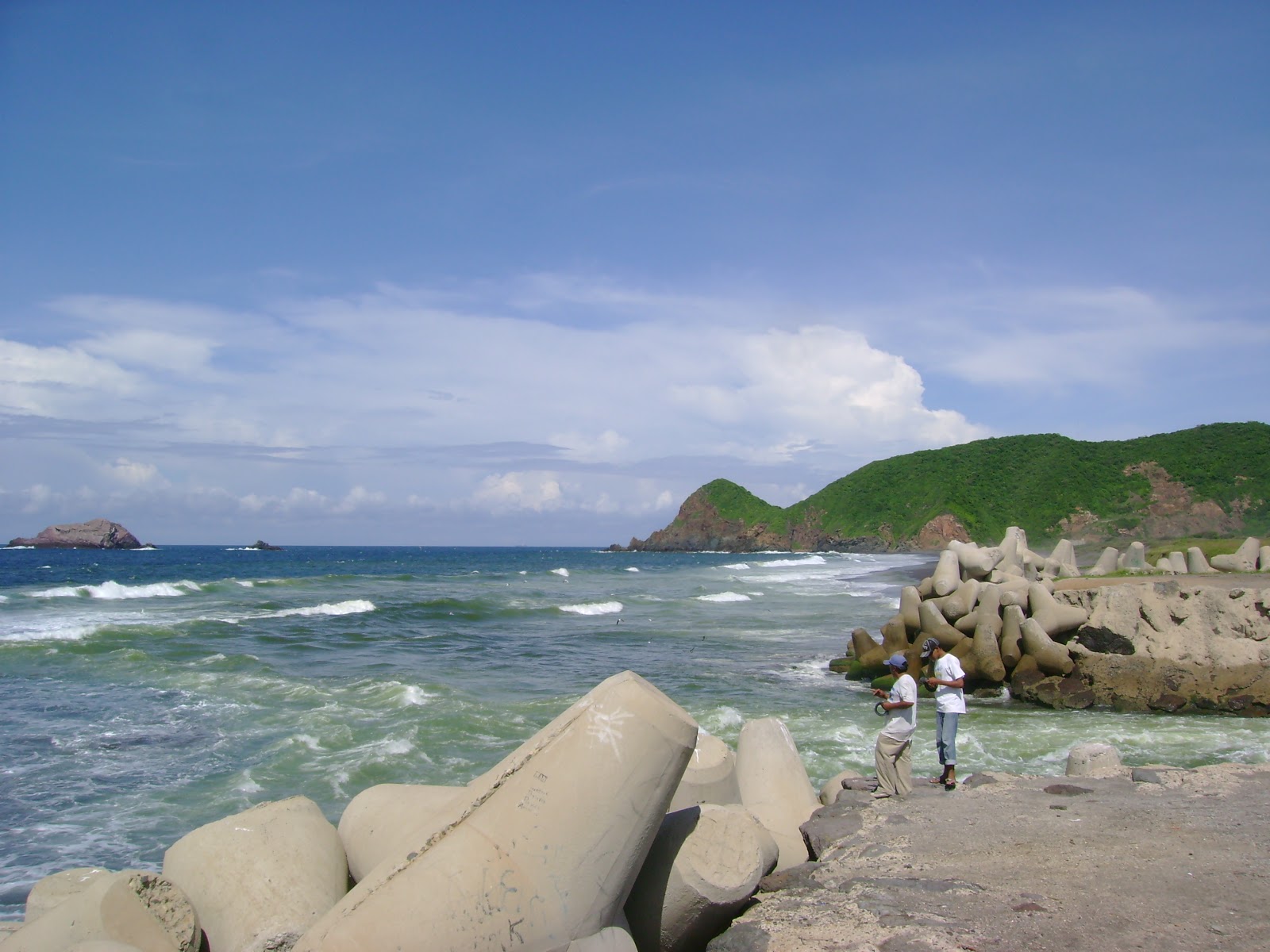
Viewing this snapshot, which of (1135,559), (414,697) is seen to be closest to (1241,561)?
(1135,559)

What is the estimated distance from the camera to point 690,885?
5156 mm

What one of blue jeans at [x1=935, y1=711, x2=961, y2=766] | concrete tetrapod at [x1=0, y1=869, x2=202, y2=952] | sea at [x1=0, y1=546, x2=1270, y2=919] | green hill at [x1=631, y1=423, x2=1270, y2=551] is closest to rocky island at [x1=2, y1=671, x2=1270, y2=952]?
concrete tetrapod at [x1=0, y1=869, x2=202, y2=952]

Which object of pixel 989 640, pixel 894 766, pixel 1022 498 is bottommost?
pixel 894 766

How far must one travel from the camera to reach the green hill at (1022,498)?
82.0 metres

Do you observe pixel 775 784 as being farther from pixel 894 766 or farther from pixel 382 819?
pixel 382 819

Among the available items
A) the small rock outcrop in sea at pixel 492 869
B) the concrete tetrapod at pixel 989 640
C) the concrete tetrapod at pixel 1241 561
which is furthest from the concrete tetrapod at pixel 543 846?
the concrete tetrapod at pixel 1241 561

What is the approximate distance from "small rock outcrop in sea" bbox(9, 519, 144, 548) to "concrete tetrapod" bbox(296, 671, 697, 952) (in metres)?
139

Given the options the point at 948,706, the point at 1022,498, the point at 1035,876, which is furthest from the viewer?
the point at 1022,498

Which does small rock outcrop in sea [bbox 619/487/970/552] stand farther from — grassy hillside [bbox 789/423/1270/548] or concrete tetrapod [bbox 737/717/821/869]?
concrete tetrapod [bbox 737/717/821/869]

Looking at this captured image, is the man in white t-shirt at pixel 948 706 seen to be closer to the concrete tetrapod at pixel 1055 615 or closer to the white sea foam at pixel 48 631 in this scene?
the concrete tetrapod at pixel 1055 615

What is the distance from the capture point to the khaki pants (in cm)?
778

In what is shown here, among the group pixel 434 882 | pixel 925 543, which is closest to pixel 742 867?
pixel 434 882

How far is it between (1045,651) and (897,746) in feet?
26.4

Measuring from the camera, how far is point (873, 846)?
20.6ft
